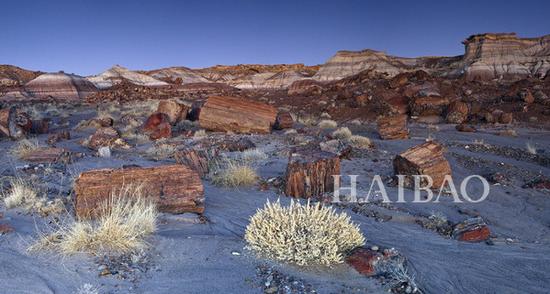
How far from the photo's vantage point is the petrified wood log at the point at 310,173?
603cm

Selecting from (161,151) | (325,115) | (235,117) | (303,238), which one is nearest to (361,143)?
(235,117)

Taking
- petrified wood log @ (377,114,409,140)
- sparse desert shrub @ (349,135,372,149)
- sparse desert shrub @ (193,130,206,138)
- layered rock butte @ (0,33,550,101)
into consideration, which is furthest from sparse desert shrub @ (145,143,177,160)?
layered rock butte @ (0,33,550,101)

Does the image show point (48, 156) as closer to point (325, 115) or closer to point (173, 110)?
point (173, 110)

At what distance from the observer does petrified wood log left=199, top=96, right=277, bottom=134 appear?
39.5 feet

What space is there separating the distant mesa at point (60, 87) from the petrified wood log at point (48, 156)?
2839cm

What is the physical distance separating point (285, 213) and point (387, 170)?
4392 mm

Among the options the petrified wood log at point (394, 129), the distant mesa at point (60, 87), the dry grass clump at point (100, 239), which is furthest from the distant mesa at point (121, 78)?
the dry grass clump at point (100, 239)

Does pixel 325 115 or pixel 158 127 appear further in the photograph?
pixel 325 115

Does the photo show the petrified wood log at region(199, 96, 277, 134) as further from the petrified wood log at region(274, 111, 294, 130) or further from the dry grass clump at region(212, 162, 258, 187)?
the dry grass clump at region(212, 162, 258, 187)

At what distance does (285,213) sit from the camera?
397cm

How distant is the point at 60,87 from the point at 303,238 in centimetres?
3704

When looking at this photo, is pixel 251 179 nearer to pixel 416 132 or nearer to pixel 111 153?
pixel 111 153

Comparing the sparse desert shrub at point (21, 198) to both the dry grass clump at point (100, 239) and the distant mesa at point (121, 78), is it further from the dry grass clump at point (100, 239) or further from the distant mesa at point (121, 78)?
the distant mesa at point (121, 78)

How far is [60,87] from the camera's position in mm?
35938
